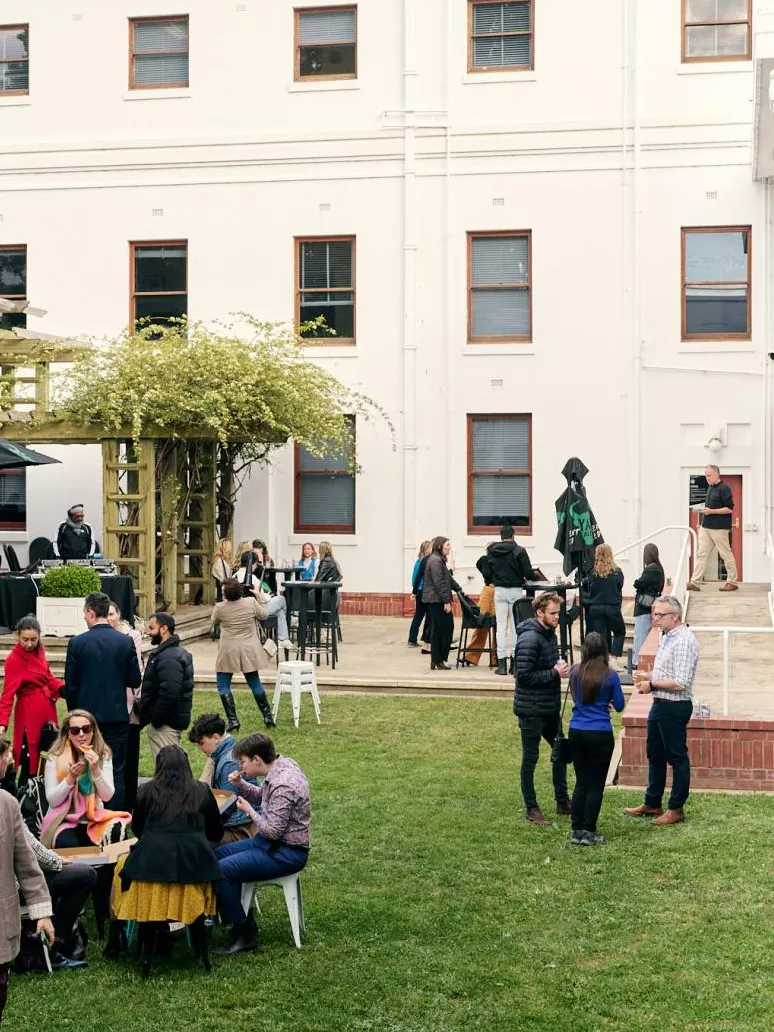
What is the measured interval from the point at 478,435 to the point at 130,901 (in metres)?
17.2

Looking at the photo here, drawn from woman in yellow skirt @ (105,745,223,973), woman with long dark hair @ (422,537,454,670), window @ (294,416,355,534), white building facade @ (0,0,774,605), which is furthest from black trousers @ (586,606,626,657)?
woman in yellow skirt @ (105,745,223,973)

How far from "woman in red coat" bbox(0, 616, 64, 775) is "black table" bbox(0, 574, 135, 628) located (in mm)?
8155

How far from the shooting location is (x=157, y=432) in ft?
68.5

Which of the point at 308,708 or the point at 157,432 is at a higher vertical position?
the point at 157,432

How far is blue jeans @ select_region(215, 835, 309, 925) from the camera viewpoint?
327 inches

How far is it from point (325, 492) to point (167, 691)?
46.1 feet

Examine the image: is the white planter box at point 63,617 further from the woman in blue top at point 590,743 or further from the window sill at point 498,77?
the window sill at point 498,77

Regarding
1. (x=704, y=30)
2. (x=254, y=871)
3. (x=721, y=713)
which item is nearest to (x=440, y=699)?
(x=721, y=713)

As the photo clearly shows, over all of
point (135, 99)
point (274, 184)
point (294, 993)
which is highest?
point (135, 99)

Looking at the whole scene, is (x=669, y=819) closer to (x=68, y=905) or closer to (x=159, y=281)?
(x=68, y=905)

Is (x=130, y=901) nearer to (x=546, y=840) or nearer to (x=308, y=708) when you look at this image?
(x=546, y=840)

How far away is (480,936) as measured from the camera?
8.47 m

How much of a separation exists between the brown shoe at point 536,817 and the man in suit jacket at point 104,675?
3.01 metres

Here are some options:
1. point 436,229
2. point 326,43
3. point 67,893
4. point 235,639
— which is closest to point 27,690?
point 235,639
